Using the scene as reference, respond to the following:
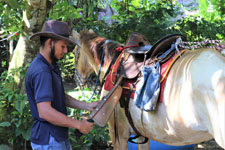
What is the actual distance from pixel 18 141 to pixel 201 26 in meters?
4.23

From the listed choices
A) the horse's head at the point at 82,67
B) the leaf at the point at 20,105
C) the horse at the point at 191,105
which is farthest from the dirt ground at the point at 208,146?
the leaf at the point at 20,105

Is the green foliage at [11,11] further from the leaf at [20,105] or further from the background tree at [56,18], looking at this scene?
the leaf at [20,105]

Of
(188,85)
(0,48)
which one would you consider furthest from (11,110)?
(0,48)

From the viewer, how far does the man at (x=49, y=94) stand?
2.00 meters

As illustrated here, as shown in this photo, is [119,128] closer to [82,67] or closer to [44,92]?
[82,67]

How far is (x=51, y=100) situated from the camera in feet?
6.56

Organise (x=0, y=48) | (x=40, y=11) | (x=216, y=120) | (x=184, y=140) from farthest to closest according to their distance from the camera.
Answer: (x=0, y=48)
(x=40, y=11)
(x=184, y=140)
(x=216, y=120)

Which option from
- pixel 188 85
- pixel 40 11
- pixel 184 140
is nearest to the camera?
pixel 188 85

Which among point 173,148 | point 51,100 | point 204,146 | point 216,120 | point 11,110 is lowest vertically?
point 204,146

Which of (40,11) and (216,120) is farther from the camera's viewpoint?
(40,11)

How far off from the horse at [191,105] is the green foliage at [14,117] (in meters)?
1.85

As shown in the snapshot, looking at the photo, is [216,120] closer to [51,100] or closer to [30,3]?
[51,100]

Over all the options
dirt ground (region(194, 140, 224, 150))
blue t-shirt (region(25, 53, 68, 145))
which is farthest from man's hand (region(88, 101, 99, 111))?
dirt ground (region(194, 140, 224, 150))

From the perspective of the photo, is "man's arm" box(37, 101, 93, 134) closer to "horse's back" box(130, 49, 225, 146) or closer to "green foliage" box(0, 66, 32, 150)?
"horse's back" box(130, 49, 225, 146)
